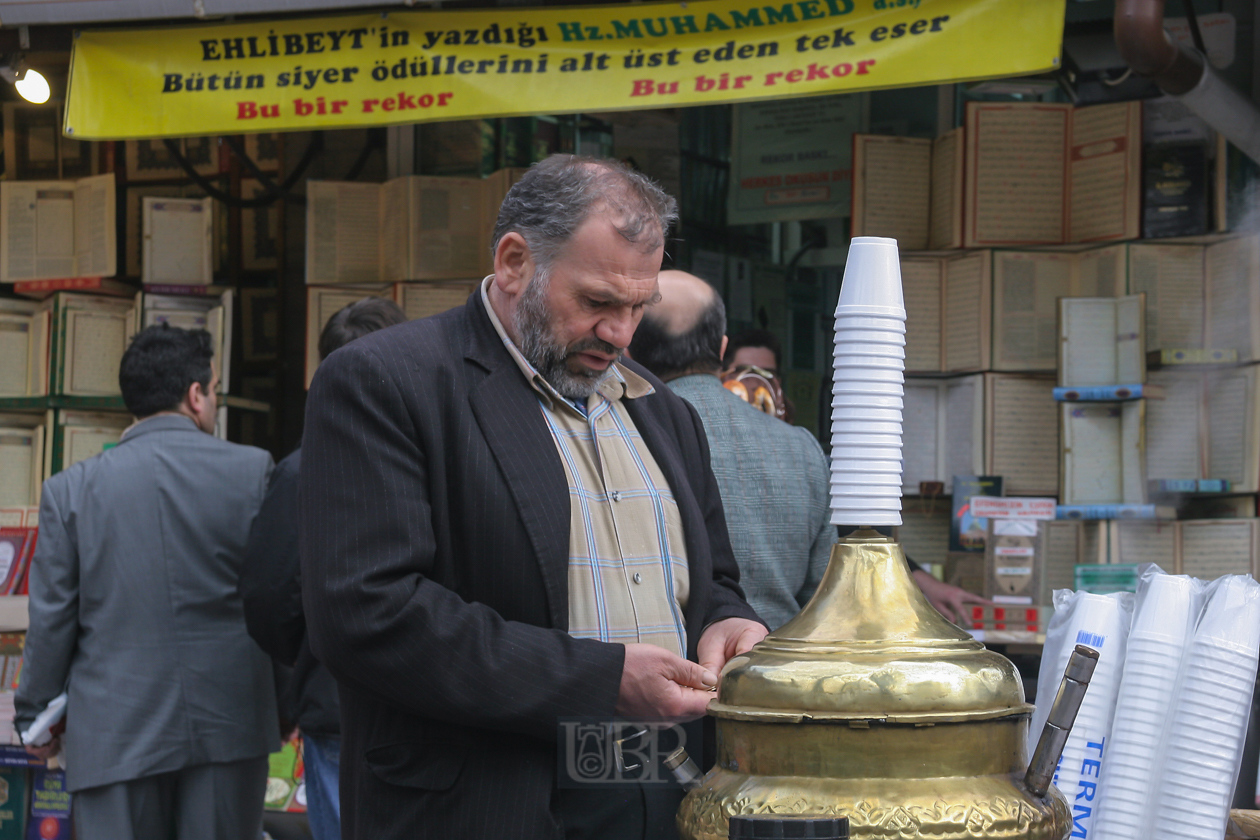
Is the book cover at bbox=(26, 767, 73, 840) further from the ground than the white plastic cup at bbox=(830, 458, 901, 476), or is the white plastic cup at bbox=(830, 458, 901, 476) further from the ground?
the white plastic cup at bbox=(830, 458, 901, 476)

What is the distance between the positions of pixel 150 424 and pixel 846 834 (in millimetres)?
3177

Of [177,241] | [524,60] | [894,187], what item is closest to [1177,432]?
[894,187]

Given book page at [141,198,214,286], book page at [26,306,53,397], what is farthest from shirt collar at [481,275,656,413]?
book page at [26,306,53,397]

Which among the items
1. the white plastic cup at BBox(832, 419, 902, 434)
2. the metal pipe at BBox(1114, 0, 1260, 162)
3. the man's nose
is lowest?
the white plastic cup at BBox(832, 419, 902, 434)

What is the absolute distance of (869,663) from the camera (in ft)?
2.70

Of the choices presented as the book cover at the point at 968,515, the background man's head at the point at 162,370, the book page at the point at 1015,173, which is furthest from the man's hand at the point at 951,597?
the background man's head at the point at 162,370

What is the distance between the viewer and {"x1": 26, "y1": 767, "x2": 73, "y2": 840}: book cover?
462 cm

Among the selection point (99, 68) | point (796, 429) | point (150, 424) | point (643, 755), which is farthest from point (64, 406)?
point (643, 755)

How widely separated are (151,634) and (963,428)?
9.74 feet

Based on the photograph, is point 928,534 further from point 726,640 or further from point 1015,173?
point 726,640

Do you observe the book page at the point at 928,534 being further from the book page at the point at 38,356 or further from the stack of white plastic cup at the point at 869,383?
the stack of white plastic cup at the point at 869,383

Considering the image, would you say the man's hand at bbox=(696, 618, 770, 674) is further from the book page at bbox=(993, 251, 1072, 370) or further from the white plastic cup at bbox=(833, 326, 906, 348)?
the book page at bbox=(993, 251, 1072, 370)

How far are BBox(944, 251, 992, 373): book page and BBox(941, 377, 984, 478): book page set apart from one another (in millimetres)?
73

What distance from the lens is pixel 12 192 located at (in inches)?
219
